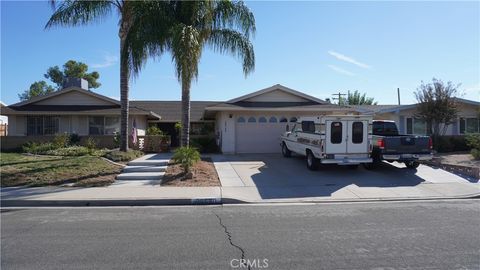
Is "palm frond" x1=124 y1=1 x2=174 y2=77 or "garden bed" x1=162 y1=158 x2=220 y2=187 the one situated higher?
"palm frond" x1=124 y1=1 x2=174 y2=77

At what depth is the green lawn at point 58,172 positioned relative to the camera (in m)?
13.7

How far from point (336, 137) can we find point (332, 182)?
191cm

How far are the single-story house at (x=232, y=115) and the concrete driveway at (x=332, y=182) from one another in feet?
15.1

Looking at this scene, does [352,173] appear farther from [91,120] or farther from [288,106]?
[91,120]

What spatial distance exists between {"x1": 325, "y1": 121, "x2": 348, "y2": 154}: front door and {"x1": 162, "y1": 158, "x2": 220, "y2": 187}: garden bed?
13.8 ft

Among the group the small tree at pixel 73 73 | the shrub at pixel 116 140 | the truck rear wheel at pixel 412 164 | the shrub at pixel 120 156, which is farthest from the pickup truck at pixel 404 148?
the small tree at pixel 73 73

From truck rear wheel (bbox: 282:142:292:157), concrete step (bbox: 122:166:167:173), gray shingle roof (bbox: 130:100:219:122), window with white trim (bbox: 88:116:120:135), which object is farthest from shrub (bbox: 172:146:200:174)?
gray shingle roof (bbox: 130:100:219:122)

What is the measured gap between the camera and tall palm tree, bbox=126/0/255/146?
15148mm

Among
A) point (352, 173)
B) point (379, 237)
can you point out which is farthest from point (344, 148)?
point (379, 237)

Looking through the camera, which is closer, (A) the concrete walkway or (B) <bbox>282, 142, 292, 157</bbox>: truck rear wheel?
(A) the concrete walkway

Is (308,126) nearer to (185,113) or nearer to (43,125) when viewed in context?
(185,113)

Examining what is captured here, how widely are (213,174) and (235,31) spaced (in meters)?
6.44

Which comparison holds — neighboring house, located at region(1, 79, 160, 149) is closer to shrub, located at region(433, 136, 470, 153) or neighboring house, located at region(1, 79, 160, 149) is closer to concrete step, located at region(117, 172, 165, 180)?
concrete step, located at region(117, 172, 165, 180)

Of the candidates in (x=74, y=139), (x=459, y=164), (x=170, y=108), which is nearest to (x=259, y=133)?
(x=459, y=164)
